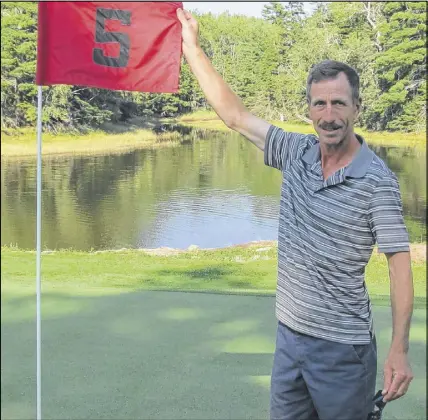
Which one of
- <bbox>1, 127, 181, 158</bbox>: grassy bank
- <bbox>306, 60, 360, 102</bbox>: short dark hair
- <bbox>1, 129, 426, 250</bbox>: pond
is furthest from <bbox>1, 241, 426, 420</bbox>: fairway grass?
<bbox>1, 127, 181, 158</bbox>: grassy bank

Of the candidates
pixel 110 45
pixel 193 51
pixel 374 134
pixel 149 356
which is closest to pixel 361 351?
pixel 193 51

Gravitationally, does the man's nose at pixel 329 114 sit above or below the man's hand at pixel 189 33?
below

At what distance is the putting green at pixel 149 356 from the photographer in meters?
1.96

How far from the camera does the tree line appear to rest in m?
7.11

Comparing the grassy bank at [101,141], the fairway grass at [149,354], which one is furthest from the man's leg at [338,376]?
the grassy bank at [101,141]

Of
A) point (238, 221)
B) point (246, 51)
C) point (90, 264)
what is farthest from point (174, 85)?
point (246, 51)

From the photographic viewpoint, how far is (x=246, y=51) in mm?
7414

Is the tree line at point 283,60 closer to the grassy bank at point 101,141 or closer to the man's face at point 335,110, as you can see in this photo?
the grassy bank at point 101,141

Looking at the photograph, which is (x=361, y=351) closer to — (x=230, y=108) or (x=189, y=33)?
(x=230, y=108)

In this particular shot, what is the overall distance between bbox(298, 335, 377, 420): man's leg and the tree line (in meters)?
6.11

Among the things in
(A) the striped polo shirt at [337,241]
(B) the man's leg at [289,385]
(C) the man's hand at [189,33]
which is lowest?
(B) the man's leg at [289,385]

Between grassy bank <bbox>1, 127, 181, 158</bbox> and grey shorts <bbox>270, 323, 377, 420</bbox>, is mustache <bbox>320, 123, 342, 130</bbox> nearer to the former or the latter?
grey shorts <bbox>270, 323, 377, 420</bbox>

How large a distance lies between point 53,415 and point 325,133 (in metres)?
1.19

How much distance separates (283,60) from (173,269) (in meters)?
2.93
